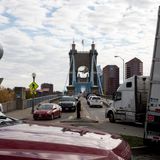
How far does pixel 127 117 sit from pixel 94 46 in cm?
14858

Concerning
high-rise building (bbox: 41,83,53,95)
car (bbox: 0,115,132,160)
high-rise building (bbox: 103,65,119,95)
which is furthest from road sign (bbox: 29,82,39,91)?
high-rise building (bbox: 103,65,119,95)

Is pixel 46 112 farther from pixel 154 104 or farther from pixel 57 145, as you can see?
pixel 57 145

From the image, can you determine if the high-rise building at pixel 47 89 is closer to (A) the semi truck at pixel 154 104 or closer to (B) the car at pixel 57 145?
(A) the semi truck at pixel 154 104

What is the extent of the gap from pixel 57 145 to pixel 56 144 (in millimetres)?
21

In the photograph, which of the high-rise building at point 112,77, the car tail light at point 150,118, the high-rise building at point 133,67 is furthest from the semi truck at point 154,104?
the high-rise building at point 112,77

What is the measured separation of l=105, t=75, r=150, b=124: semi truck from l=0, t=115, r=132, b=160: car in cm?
2134

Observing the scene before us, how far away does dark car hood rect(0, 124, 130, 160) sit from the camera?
2.67 meters

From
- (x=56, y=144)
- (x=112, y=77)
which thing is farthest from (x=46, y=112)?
(x=112, y=77)

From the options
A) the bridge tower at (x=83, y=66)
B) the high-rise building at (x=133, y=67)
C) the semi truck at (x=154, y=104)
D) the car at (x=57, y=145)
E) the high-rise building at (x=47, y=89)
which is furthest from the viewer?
the bridge tower at (x=83, y=66)

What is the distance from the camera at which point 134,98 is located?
24891mm

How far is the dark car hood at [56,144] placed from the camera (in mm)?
2670

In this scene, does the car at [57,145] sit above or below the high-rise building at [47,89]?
below

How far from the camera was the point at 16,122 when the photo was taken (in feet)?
12.9

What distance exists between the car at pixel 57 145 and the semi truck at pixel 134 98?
21.3 m
